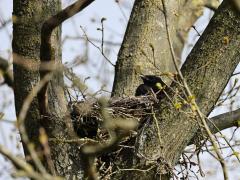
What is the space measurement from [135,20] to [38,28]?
1638 millimetres

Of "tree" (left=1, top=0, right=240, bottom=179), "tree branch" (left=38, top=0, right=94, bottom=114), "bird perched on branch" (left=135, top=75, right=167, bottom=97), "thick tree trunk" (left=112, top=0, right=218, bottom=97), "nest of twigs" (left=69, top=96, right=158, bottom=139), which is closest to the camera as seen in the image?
"tree branch" (left=38, top=0, right=94, bottom=114)

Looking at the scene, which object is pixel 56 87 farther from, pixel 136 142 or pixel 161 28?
pixel 161 28

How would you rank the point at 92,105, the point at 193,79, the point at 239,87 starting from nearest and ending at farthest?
the point at 193,79, the point at 239,87, the point at 92,105

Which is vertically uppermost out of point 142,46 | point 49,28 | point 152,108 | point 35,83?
point 142,46

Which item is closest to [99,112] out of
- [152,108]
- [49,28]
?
[152,108]

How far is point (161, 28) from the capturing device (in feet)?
20.3

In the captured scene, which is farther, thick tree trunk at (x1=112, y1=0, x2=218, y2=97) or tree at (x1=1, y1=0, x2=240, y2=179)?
thick tree trunk at (x1=112, y1=0, x2=218, y2=97)

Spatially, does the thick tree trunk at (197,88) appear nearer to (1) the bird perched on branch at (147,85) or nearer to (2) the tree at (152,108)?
(2) the tree at (152,108)

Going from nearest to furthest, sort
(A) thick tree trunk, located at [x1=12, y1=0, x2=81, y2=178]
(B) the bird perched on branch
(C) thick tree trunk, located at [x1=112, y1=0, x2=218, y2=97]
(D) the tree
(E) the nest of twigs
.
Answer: (D) the tree, (A) thick tree trunk, located at [x1=12, y1=0, x2=81, y2=178], (E) the nest of twigs, (B) the bird perched on branch, (C) thick tree trunk, located at [x1=112, y1=0, x2=218, y2=97]

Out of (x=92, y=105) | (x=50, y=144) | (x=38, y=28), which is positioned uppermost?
(x=38, y=28)

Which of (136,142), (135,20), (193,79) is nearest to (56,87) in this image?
(136,142)

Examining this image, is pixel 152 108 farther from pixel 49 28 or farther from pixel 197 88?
pixel 49 28

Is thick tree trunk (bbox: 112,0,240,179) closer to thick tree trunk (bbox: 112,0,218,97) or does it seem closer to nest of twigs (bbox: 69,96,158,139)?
nest of twigs (bbox: 69,96,158,139)

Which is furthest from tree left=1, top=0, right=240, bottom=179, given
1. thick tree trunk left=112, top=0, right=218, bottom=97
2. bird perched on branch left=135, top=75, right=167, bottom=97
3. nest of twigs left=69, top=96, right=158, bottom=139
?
thick tree trunk left=112, top=0, right=218, bottom=97
